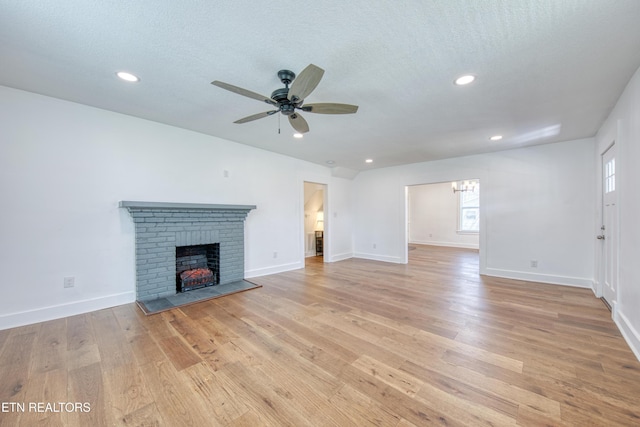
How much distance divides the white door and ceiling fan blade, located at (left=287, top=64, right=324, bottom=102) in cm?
357

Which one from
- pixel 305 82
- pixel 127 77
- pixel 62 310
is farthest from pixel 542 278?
pixel 62 310

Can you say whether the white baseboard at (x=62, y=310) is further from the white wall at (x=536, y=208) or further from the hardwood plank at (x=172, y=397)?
the white wall at (x=536, y=208)

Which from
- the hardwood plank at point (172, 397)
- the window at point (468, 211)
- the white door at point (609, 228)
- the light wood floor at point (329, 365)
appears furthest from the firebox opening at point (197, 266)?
the window at point (468, 211)

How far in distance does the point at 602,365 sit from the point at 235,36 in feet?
12.3

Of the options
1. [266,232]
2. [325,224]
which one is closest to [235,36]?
[266,232]

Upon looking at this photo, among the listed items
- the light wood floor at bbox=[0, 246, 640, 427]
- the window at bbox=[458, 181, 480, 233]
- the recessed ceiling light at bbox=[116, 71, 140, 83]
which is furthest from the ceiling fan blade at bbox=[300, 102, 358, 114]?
the window at bbox=[458, 181, 480, 233]

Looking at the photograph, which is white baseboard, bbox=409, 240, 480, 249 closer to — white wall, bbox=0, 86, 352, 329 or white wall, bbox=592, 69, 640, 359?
white wall, bbox=592, 69, 640, 359

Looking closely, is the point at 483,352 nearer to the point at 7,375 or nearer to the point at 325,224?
the point at 7,375

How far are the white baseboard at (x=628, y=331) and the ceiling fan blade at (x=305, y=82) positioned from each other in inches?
134

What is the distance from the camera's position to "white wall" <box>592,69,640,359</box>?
2180 millimetres

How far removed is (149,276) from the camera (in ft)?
11.3

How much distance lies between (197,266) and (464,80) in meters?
4.46

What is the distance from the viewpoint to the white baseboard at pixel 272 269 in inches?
184

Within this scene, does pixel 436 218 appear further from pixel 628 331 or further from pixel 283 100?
pixel 283 100
